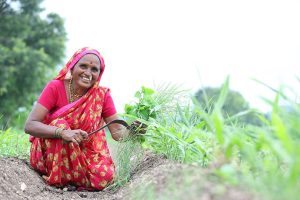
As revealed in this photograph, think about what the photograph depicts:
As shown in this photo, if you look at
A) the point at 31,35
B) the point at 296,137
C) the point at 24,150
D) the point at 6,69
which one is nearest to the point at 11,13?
the point at 31,35

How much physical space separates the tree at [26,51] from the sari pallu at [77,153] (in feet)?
55.0

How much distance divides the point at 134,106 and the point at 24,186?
106 cm

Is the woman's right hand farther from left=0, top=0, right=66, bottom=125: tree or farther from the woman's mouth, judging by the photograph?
left=0, top=0, right=66, bottom=125: tree

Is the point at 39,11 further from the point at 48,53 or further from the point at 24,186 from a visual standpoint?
the point at 24,186

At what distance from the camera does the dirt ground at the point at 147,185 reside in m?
1.76

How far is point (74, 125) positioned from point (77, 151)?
0.69 ft

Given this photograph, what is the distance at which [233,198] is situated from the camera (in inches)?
64.1

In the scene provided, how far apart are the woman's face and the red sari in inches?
2.2

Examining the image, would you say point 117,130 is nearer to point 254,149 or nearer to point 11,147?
point 11,147

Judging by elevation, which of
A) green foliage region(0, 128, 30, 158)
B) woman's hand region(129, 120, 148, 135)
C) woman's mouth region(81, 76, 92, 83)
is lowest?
green foliage region(0, 128, 30, 158)

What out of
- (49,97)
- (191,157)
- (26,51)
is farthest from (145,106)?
(26,51)

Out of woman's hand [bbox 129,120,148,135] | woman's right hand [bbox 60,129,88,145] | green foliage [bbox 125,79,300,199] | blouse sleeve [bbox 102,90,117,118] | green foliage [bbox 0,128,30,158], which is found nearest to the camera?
green foliage [bbox 125,79,300,199]

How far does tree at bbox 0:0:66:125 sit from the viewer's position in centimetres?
2144

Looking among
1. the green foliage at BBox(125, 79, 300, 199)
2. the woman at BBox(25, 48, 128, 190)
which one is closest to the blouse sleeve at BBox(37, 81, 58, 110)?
the woman at BBox(25, 48, 128, 190)
